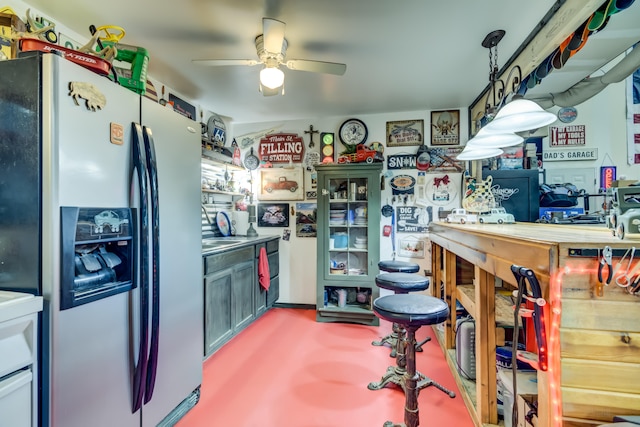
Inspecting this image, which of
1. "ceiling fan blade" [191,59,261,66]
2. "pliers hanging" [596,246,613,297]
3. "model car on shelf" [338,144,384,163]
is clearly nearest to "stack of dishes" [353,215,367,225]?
"model car on shelf" [338,144,384,163]

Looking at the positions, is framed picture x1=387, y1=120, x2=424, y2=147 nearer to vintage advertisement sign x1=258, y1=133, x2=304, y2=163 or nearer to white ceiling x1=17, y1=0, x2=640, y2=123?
white ceiling x1=17, y1=0, x2=640, y2=123

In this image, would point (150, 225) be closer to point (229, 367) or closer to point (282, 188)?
point (229, 367)

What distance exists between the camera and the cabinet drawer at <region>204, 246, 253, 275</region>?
8.10 ft

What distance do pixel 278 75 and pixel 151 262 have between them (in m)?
1.46

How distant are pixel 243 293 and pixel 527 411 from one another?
2.45 m

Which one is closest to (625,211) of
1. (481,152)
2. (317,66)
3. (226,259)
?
(481,152)

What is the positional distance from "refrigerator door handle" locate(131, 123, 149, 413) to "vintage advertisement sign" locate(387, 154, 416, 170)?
9.84 ft

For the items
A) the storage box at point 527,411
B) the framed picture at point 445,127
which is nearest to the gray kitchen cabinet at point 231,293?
the storage box at point 527,411

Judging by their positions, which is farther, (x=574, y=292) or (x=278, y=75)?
(x=278, y=75)

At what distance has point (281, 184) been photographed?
407cm

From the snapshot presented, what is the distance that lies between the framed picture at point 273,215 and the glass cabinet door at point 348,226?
0.72 metres

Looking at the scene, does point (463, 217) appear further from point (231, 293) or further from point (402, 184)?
point (231, 293)

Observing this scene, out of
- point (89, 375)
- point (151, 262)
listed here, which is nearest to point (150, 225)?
point (151, 262)

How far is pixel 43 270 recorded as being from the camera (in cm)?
111
